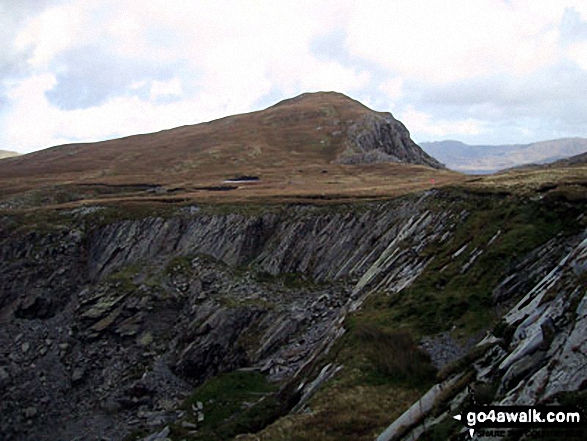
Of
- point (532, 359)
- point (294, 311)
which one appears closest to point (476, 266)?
point (532, 359)

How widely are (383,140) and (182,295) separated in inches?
4308

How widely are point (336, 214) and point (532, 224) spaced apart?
2547 cm

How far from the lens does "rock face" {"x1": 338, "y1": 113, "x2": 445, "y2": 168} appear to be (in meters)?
138

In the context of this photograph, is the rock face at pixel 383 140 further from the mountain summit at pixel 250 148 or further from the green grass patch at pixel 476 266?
the green grass patch at pixel 476 266

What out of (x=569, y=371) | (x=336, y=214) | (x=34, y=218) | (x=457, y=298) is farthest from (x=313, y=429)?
(x=34, y=218)

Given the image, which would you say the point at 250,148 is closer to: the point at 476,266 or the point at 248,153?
the point at 248,153

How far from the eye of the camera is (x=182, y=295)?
47.7 meters

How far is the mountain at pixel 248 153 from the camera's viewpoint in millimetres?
110625

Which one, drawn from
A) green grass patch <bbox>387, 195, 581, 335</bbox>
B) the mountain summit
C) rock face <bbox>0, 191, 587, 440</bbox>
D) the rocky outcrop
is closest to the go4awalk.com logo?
the rocky outcrop

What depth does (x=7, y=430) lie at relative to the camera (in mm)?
36250

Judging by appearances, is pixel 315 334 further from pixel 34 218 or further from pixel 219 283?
pixel 34 218

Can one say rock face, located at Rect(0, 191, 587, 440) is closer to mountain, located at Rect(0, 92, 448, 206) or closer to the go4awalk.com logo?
the go4awalk.com logo

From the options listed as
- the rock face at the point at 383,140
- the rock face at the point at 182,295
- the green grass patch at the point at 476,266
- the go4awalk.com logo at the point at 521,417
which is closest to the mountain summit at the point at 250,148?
the rock face at the point at 383,140

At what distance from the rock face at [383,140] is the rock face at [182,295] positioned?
275 ft
